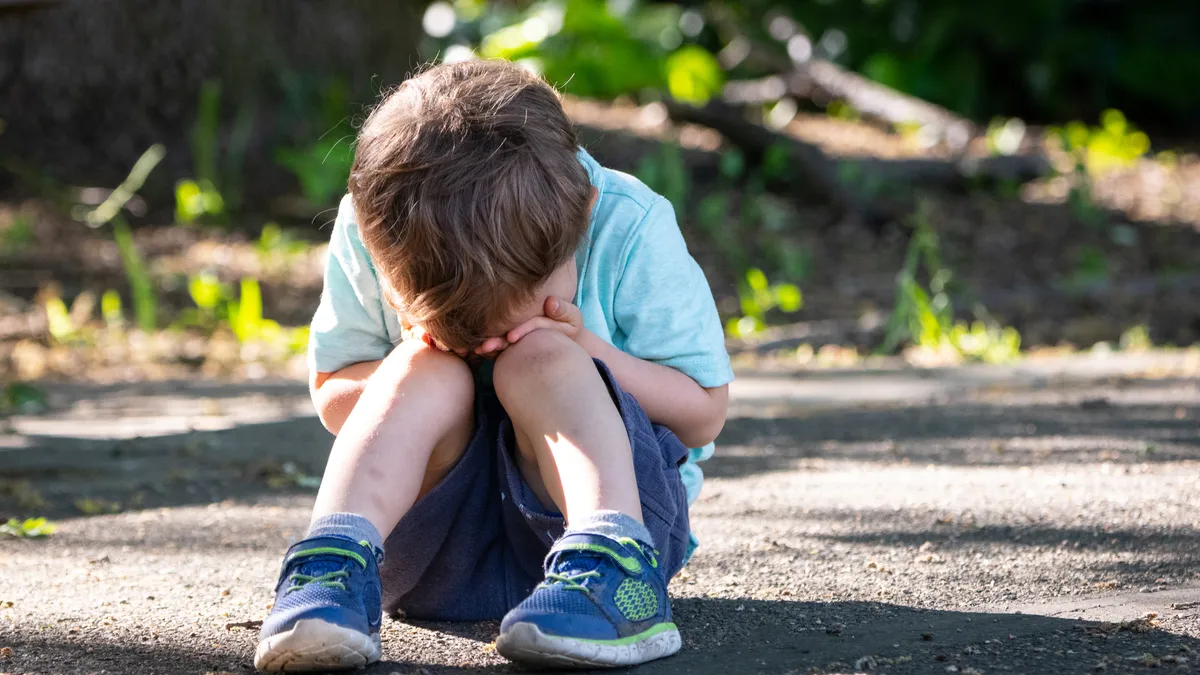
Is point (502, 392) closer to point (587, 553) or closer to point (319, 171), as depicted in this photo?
point (587, 553)

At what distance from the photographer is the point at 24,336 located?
18.9 ft

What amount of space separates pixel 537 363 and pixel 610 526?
24cm

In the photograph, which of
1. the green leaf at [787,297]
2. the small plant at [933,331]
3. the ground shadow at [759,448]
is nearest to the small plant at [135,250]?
the ground shadow at [759,448]

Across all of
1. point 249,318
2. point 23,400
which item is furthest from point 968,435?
point 249,318

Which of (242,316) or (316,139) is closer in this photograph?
(242,316)

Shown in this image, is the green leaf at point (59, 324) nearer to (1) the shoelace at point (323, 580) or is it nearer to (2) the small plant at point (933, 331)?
(2) the small plant at point (933, 331)

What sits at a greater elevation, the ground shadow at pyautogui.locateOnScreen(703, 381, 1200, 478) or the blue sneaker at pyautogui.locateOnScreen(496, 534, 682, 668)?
the blue sneaker at pyautogui.locateOnScreen(496, 534, 682, 668)

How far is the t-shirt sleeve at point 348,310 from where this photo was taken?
78.5 inches

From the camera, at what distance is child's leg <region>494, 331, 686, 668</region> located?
65.0 inches

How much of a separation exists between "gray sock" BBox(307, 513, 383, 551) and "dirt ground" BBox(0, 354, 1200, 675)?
0.17 meters

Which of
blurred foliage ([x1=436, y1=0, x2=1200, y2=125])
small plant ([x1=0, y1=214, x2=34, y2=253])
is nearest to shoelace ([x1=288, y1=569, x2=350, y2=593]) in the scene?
small plant ([x1=0, y1=214, x2=34, y2=253])

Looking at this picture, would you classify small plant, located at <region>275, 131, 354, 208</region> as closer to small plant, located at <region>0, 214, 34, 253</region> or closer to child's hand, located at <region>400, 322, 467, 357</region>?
small plant, located at <region>0, 214, 34, 253</region>

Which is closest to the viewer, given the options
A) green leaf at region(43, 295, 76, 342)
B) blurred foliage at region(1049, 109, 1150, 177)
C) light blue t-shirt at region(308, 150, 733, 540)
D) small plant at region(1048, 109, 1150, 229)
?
light blue t-shirt at region(308, 150, 733, 540)

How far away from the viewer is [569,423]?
1768mm
